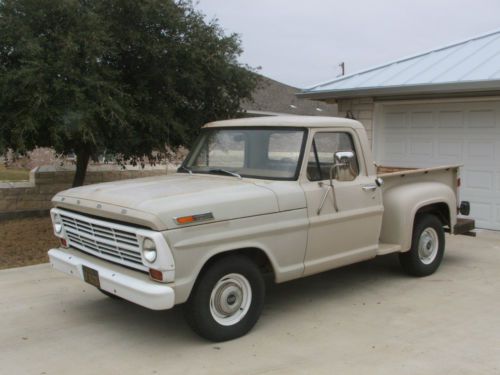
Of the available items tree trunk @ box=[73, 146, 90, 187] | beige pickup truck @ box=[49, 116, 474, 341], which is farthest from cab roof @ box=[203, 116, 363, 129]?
tree trunk @ box=[73, 146, 90, 187]

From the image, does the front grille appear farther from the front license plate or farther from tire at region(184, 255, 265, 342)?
tire at region(184, 255, 265, 342)

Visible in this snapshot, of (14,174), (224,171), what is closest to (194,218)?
(224,171)

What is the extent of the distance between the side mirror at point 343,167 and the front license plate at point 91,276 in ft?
7.81

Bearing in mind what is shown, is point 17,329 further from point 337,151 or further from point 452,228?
point 452,228

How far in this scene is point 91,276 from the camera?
15.7 feet

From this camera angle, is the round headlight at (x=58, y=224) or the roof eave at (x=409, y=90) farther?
the roof eave at (x=409, y=90)

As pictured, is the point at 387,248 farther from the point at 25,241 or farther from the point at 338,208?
the point at 25,241

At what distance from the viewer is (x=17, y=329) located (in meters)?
5.11

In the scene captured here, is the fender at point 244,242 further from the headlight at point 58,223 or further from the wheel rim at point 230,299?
the headlight at point 58,223

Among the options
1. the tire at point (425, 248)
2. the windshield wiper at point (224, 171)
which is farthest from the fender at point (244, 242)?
the tire at point (425, 248)

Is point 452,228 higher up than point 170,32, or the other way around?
point 170,32

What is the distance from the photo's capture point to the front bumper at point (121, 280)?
4.17m

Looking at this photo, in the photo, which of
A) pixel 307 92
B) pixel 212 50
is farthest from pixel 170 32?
pixel 307 92

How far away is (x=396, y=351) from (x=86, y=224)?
2874mm
